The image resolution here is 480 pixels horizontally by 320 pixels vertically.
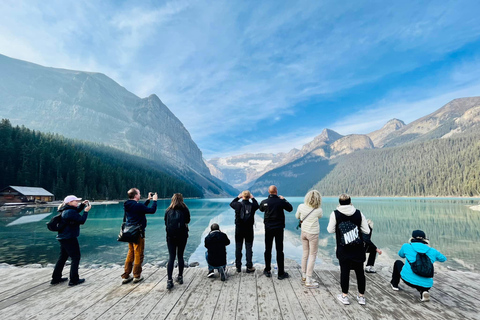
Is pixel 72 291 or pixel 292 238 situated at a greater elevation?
pixel 72 291

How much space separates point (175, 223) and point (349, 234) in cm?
469

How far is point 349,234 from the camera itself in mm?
5523

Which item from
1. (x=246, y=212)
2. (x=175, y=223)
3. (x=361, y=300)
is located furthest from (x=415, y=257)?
(x=175, y=223)

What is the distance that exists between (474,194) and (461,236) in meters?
149

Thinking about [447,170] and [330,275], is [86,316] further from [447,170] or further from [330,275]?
[447,170]

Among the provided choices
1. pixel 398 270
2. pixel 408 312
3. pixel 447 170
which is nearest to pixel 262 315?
pixel 408 312

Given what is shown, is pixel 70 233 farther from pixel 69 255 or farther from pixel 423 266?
pixel 423 266

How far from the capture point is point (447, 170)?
169500 mm

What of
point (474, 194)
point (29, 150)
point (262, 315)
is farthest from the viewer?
point (474, 194)

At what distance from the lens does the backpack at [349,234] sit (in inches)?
215

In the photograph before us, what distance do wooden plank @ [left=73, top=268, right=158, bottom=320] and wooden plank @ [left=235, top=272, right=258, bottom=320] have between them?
3.04m

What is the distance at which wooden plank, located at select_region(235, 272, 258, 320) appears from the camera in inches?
196

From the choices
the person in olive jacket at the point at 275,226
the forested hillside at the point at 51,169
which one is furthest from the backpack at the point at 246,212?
the forested hillside at the point at 51,169

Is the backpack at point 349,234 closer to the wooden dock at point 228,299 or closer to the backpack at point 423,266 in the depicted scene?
the wooden dock at point 228,299
